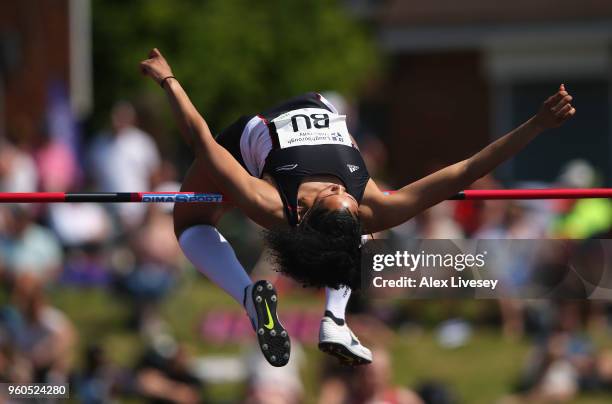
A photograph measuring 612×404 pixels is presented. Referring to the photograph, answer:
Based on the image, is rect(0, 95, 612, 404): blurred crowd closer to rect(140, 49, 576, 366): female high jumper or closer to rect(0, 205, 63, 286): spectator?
rect(0, 205, 63, 286): spectator

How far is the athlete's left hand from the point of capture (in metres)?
5.33

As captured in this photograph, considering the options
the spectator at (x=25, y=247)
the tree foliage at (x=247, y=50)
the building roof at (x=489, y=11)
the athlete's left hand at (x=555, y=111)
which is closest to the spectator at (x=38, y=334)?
the spectator at (x=25, y=247)

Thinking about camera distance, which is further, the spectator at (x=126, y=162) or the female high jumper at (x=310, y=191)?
the spectator at (x=126, y=162)

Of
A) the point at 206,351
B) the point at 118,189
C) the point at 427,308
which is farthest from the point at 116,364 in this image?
the point at 427,308

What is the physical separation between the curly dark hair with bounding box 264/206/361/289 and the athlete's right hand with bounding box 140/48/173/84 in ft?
3.04

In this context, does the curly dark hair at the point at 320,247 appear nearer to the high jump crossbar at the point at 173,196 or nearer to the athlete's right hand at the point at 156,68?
the high jump crossbar at the point at 173,196

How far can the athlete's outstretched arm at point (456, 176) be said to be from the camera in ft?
17.5

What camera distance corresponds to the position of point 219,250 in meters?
5.84

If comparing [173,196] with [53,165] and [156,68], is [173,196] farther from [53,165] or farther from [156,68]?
[53,165]

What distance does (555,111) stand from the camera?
5336mm

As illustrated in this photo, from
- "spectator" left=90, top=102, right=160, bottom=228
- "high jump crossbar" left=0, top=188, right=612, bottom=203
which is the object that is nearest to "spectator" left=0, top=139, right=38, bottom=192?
"spectator" left=90, top=102, right=160, bottom=228

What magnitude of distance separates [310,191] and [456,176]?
Result: 67 cm

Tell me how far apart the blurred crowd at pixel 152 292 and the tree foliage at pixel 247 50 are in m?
6.45

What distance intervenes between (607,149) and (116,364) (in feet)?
37.1
